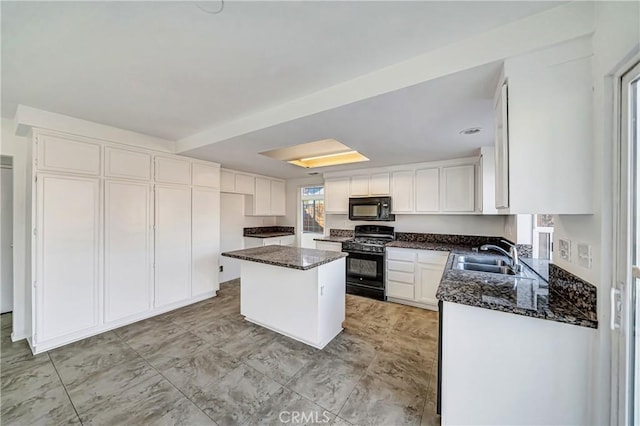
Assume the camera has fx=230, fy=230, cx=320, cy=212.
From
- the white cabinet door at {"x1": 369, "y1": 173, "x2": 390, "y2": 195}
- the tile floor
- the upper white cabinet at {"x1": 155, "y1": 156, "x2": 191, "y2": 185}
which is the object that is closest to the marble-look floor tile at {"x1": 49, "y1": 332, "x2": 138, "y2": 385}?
the tile floor

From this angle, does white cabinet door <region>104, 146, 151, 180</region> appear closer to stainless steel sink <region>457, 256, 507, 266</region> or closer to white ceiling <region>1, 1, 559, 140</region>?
white ceiling <region>1, 1, 559, 140</region>

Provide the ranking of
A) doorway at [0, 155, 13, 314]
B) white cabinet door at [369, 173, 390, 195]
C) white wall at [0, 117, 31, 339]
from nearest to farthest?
white wall at [0, 117, 31, 339] → doorway at [0, 155, 13, 314] → white cabinet door at [369, 173, 390, 195]

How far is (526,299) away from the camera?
1.36 metres

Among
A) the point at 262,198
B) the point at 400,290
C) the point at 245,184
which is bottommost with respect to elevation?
the point at 400,290

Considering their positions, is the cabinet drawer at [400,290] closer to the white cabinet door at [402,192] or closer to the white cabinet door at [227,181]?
the white cabinet door at [402,192]

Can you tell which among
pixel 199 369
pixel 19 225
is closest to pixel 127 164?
pixel 19 225

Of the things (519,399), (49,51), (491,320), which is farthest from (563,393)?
(49,51)

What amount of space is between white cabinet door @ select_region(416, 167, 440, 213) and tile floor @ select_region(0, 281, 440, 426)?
1.82m

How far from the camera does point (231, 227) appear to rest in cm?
492

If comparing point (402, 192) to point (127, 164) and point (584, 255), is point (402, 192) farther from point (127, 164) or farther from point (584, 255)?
point (127, 164)

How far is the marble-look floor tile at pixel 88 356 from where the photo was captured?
204 cm

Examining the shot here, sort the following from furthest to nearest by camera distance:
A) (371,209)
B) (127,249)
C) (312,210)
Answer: (312,210) → (371,209) → (127,249)

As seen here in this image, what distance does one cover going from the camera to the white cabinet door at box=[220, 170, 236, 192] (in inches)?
172

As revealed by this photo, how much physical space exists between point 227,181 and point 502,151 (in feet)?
13.9
